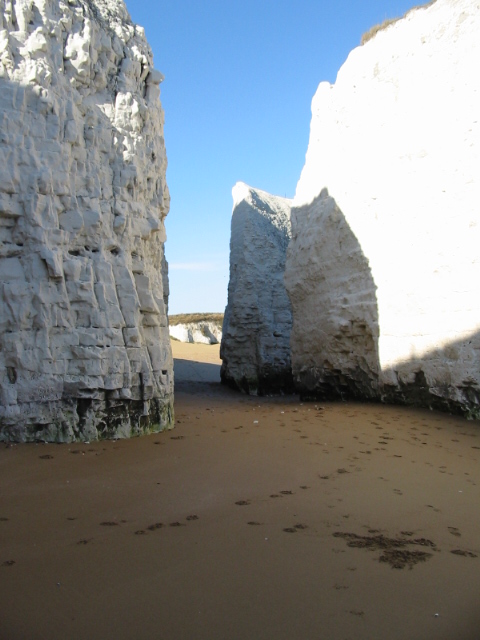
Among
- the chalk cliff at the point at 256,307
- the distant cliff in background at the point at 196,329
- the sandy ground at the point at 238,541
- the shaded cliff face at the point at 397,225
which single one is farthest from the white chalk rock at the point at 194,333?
the sandy ground at the point at 238,541

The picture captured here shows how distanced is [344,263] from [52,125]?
18.9ft

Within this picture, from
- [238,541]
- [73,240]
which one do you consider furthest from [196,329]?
[238,541]

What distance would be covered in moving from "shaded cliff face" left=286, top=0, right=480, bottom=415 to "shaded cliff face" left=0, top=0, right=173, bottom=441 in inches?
153

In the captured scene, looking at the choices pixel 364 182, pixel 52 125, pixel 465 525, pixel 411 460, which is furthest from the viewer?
pixel 364 182

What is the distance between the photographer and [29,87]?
5352 millimetres

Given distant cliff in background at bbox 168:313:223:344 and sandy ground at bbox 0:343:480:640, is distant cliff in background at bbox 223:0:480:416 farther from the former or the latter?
distant cliff in background at bbox 168:313:223:344

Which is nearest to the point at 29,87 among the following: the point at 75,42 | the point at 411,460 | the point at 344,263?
the point at 75,42

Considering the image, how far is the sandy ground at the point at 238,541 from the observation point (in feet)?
6.98

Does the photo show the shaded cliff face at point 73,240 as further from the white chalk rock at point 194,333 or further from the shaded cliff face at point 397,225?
the white chalk rock at point 194,333

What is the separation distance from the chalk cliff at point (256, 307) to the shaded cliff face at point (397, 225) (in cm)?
317

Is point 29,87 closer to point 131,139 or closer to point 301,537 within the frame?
point 131,139

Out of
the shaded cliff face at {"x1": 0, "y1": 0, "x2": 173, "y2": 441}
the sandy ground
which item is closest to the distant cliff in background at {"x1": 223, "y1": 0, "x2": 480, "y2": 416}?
the sandy ground

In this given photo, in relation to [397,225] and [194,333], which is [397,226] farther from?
[194,333]

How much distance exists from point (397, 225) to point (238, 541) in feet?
21.1
